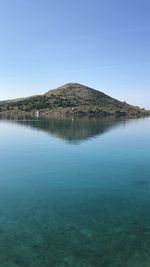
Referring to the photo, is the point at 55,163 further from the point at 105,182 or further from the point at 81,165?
the point at 105,182

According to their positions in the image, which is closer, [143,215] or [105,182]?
[143,215]

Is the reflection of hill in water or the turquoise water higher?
the reflection of hill in water

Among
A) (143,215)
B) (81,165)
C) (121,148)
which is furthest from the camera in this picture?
(121,148)

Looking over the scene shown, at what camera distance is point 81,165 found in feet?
174

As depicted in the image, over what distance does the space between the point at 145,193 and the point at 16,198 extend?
15.2 m

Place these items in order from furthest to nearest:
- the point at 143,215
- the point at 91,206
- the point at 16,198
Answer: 1. the point at 16,198
2. the point at 91,206
3. the point at 143,215

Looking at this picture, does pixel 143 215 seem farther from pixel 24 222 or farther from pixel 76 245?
pixel 24 222

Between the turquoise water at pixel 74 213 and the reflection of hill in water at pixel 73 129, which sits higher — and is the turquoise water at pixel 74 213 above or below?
below

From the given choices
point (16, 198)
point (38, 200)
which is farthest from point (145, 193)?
point (16, 198)

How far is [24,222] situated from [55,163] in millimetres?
28407

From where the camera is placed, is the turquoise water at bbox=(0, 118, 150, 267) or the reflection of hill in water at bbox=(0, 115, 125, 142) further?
the reflection of hill in water at bbox=(0, 115, 125, 142)

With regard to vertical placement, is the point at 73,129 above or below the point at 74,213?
above

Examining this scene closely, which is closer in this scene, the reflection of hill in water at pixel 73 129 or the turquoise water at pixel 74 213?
the turquoise water at pixel 74 213

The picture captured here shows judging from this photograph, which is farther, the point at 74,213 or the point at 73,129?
the point at 73,129
